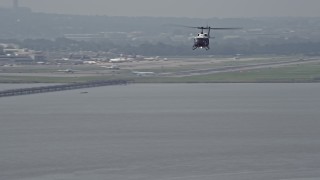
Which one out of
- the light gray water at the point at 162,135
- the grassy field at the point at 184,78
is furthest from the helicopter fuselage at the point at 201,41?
the grassy field at the point at 184,78

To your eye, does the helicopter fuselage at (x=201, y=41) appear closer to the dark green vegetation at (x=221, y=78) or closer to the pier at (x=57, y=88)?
the pier at (x=57, y=88)

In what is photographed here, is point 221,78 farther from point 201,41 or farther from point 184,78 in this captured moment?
point 201,41

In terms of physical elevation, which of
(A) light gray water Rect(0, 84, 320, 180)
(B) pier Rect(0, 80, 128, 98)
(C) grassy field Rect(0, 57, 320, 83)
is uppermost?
(A) light gray water Rect(0, 84, 320, 180)

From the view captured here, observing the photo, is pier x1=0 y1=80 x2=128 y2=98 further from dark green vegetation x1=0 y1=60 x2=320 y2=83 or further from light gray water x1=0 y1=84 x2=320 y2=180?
dark green vegetation x1=0 y1=60 x2=320 y2=83

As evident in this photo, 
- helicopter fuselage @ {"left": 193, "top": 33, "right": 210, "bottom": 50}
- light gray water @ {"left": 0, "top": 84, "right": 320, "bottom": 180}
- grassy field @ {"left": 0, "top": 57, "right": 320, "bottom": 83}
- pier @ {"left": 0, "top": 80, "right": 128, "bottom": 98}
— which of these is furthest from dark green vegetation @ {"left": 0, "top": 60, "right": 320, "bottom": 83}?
helicopter fuselage @ {"left": 193, "top": 33, "right": 210, "bottom": 50}

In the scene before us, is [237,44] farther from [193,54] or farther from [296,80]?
[296,80]

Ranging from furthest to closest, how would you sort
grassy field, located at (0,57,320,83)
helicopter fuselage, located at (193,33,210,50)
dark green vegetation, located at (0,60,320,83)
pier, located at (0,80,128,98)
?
grassy field, located at (0,57,320,83) < dark green vegetation, located at (0,60,320,83) < pier, located at (0,80,128,98) < helicopter fuselage, located at (193,33,210,50)

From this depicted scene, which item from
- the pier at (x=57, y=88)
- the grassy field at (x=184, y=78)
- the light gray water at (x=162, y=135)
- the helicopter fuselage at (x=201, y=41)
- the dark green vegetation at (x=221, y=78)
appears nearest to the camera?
the helicopter fuselage at (x=201, y=41)

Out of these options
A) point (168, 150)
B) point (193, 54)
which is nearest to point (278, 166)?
point (168, 150)
